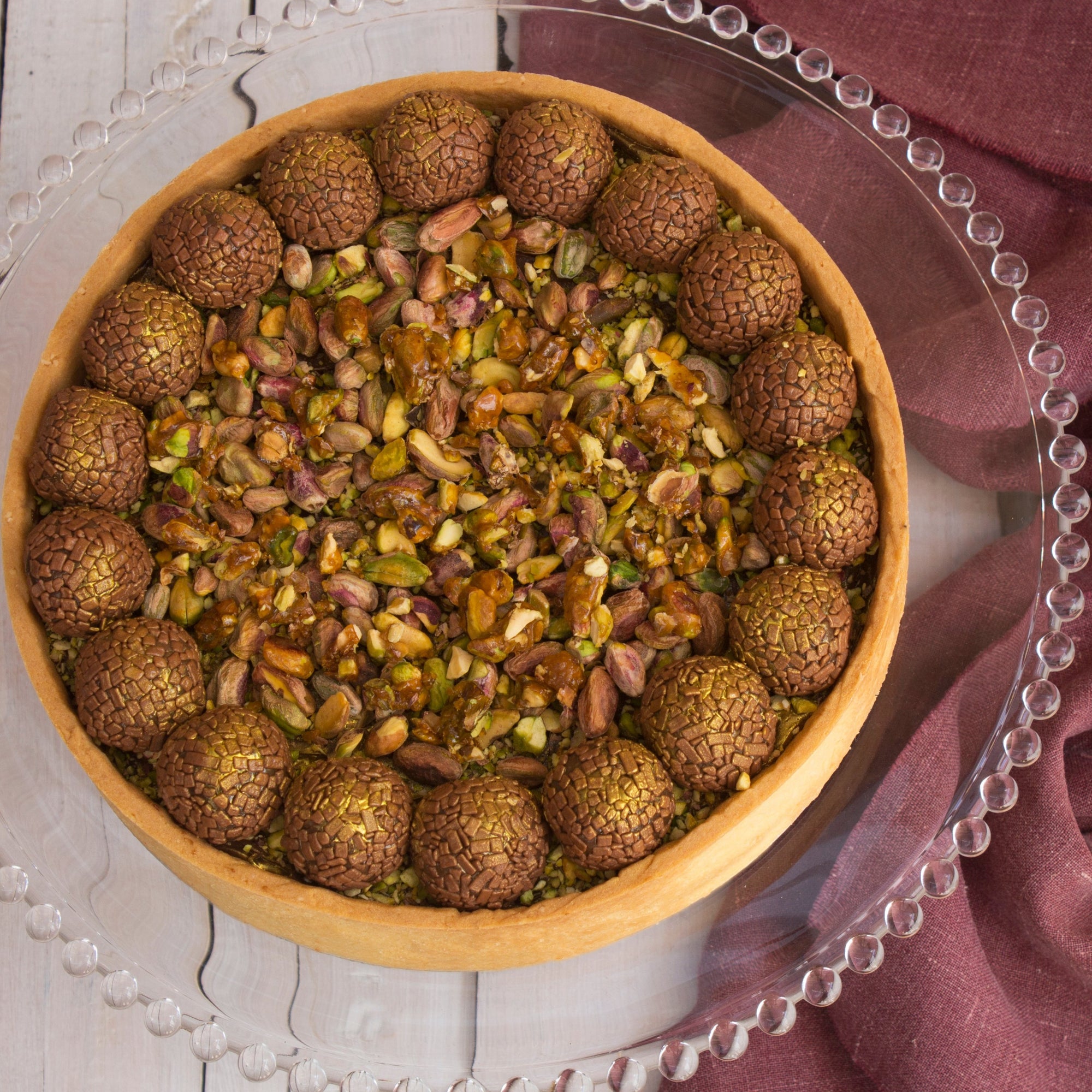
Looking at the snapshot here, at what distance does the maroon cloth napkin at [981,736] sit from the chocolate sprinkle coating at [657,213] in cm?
47

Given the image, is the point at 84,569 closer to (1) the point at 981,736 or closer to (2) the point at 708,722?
(2) the point at 708,722

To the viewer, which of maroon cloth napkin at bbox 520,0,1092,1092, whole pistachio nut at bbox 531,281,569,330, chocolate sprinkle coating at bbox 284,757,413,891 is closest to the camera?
chocolate sprinkle coating at bbox 284,757,413,891

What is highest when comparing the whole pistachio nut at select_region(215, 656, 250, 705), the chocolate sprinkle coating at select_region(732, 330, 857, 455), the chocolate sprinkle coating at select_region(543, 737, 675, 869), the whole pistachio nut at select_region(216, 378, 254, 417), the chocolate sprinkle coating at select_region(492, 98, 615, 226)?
the chocolate sprinkle coating at select_region(492, 98, 615, 226)

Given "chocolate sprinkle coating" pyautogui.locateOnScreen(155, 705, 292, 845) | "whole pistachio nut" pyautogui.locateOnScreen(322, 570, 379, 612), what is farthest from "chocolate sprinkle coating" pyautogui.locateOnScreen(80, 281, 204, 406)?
"chocolate sprinkle coating" pyautogui.locateOnScreen(155, 705, 292, 845)

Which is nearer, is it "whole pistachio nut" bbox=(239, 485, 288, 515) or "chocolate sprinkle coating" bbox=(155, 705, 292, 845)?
"chocolate sprinkle coating" bbox=(155, 705, 292, 845)

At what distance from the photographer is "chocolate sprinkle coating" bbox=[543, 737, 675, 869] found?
4.92 feet

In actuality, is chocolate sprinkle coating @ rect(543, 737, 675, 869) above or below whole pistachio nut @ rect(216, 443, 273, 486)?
below

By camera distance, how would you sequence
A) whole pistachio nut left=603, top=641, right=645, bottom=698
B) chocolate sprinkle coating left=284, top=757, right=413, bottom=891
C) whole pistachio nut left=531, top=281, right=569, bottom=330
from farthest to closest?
whole pistachio nut left=531, top=281, right=569, bottom=330, whole pistachio nut left=603, top=641, right=645, bottom=698, chocolate sprinkle coating left=284, top=757, right=413, bottom=891

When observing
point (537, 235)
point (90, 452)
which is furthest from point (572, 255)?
point (90, 452)

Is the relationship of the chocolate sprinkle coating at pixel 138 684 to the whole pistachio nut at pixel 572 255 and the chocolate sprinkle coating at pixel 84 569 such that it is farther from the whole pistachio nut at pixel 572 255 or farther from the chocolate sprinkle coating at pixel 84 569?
the whole pistachio nut at pixel 572 255

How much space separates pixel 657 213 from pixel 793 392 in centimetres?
33

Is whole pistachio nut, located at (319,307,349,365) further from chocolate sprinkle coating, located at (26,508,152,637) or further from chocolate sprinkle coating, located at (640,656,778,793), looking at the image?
chocolate sprinkle coating, located at (640,656,778,793)

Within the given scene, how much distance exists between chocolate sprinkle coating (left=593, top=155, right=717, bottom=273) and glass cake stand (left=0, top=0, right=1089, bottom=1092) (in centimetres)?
29

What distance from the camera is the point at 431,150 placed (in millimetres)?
1688
